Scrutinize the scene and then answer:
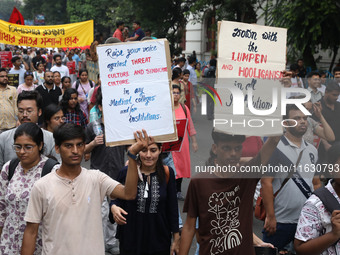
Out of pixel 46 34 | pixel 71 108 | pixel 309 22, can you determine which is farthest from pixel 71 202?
pixel 309 22

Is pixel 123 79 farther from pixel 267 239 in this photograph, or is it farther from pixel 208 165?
pixel 267 239

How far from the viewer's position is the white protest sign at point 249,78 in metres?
4.25

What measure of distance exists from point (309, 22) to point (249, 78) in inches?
455

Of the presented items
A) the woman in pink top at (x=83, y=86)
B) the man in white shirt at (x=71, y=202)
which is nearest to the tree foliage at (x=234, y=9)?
the woman in pink top at (x=83, y=86)

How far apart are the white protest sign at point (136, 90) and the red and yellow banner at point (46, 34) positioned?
38.8ft

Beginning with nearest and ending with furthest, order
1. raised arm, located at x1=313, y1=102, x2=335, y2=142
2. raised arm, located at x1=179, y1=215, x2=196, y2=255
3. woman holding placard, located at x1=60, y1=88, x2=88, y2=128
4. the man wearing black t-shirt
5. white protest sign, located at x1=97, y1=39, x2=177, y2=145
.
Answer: white protest sign, located at x1=97, y1=39, x2=177, y2=145, the man wearing black t-shirt, raised arm, located at x1=179, y1=215, x2=196, y2=255, raised arm, located at x1=313, y1=102, x2=335, y2=142, woman holding placard, located at x1=60, y1=88, x2=88, y2=128

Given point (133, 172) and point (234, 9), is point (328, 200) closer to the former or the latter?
→ point (133, 172)

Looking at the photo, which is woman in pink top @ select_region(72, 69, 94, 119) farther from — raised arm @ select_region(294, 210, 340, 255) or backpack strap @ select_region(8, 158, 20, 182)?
raised arm @ select_region(294, 210, 340, 255)

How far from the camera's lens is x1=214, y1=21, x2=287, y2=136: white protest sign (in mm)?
4254

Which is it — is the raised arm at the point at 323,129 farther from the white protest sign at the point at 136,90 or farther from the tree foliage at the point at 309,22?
the tree foliage at the point at 309,22

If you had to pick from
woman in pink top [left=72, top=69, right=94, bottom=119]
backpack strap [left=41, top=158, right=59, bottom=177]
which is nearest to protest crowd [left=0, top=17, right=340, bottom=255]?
backpack strap [left=41, top=158, right=59, bottom=177]

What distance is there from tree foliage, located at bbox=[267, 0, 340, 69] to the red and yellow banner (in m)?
5.27

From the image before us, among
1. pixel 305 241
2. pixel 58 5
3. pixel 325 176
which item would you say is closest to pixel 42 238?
pixel 305 241

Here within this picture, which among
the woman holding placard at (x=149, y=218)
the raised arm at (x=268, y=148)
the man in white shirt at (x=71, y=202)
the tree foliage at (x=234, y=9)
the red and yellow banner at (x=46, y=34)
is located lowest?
the woman holding placard at (x=149, y=218)
